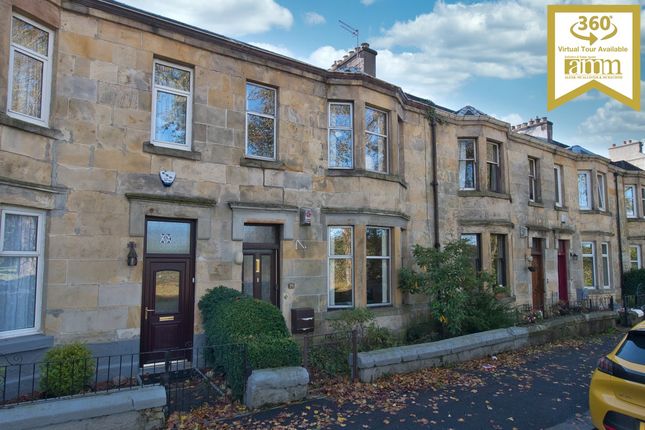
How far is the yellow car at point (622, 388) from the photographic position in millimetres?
4551

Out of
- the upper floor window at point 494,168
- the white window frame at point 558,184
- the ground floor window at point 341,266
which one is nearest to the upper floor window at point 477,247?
the upper floor window at point 494,168

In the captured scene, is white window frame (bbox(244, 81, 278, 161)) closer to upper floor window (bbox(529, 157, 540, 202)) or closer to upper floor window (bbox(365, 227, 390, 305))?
upper floor window (bbox(365, 227, 390, 305))

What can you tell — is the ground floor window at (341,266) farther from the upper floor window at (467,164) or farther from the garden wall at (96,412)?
the garden wall at (96,412)

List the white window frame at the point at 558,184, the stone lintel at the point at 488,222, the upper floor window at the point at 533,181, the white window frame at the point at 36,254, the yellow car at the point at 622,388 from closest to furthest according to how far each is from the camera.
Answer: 1. the yellow car at the point at 622,388
2. the white window frame at the point at 36,254
3. the stone lintel at the point at 488,222
4. the upper floor window at the point at 533,181
5. the white window frame at the point at 558,184

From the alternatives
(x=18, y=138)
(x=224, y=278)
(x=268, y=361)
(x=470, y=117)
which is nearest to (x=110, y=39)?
(x=18, y=138)

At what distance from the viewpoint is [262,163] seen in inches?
401

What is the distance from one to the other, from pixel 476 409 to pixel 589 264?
16.3 meters

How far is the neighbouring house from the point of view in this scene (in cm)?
758

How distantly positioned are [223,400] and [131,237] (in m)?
3.69

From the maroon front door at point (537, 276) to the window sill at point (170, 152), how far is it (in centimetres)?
1362

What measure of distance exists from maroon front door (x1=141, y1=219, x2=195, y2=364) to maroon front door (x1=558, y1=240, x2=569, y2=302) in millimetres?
15855

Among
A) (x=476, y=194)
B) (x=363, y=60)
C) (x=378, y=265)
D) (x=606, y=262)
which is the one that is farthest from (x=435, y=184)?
(x=606, y=262)

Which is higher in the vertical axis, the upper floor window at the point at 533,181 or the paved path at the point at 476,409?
the upper floor window at the point at 533,181

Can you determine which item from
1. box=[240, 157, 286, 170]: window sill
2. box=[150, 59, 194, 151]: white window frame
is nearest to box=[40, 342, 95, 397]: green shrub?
box=[150, 59, 194, 151]: white window frame
